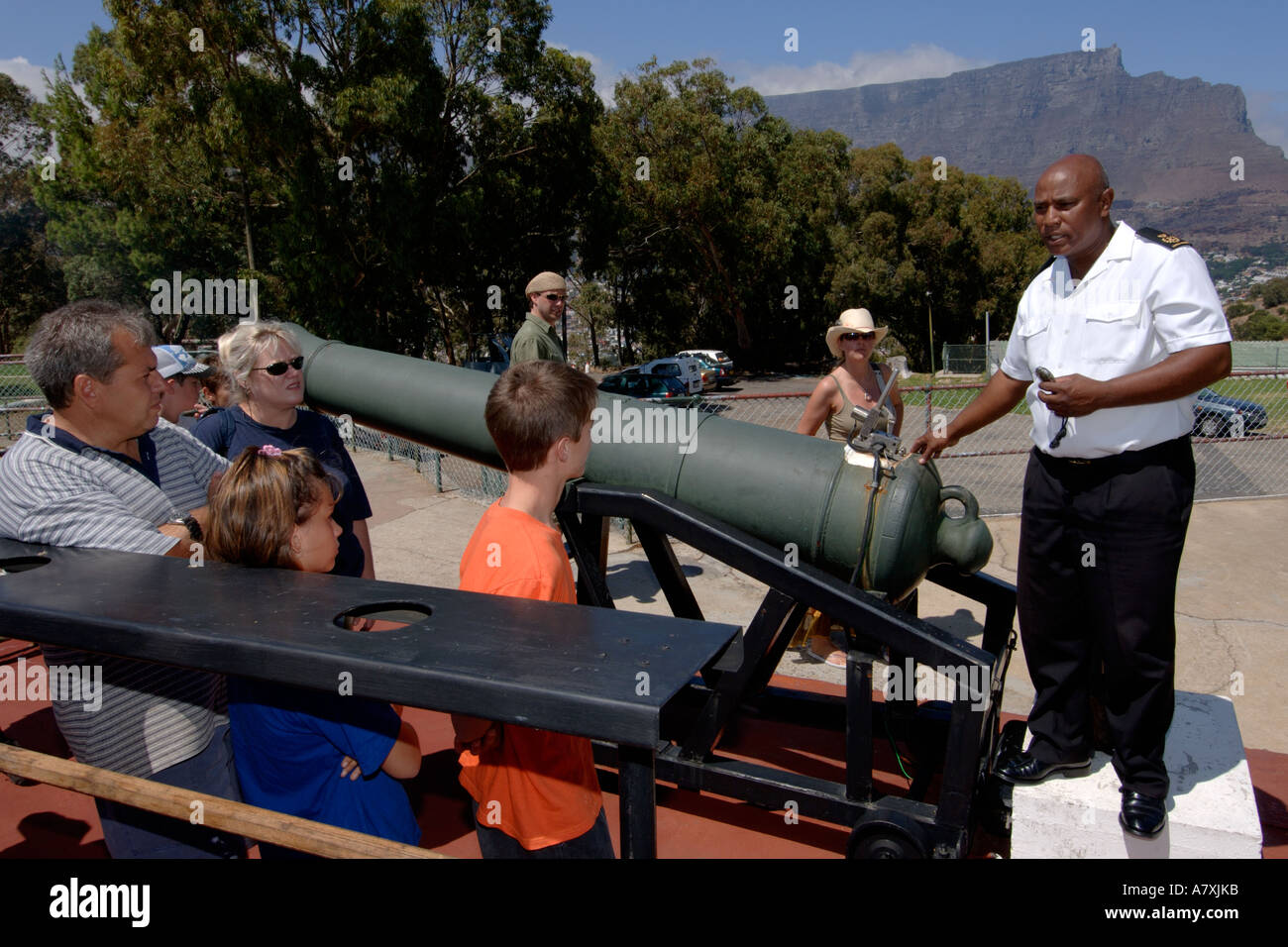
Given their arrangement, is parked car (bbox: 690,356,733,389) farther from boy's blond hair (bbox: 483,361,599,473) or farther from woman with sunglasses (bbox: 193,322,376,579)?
boy's blond hair (bbox: 483,361,599,473)

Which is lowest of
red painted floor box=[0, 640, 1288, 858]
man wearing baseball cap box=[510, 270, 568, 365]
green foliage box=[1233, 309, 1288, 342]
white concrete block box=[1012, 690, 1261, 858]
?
red painted floor box=[0, 640, 1288, 858]

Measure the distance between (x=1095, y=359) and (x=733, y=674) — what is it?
51.6 inches

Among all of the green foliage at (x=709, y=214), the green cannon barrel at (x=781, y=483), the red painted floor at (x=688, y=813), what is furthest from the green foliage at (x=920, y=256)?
the green cannon barrel at (x=781, y=483)

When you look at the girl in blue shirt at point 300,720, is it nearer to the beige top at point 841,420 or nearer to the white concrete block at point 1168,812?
the white concrete block at point 1168,812

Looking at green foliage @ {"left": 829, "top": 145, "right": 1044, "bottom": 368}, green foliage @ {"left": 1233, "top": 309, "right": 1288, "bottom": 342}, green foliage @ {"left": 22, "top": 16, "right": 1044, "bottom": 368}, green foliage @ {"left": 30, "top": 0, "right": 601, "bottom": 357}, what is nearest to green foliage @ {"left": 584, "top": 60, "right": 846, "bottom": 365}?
green foliage @ {"left": 22, "top": 16, "right": 1044, "bottom": 368}

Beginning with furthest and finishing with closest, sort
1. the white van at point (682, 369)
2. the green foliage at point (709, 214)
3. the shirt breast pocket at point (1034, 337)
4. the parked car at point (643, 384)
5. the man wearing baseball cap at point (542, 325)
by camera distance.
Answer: the green foliage at point (709, 214) → the white van at point (682, 369) → the parked car at point (643, 384) → the man wearing baseball cap at point (542, 325) → the shirt breast pocket at point (1034, 337)

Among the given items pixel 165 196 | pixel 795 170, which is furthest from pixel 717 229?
pixel 165 196

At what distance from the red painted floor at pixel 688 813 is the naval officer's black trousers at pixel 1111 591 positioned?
0.61 meters

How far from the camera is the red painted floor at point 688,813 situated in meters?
2.83

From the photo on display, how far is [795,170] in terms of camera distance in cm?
3622

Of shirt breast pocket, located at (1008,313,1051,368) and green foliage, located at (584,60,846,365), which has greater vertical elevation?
green foliage, located at (584,60,846,365)

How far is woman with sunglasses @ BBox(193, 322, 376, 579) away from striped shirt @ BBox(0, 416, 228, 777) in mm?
893

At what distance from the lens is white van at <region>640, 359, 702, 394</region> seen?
27203 mm

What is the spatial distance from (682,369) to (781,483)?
24.9 metres
